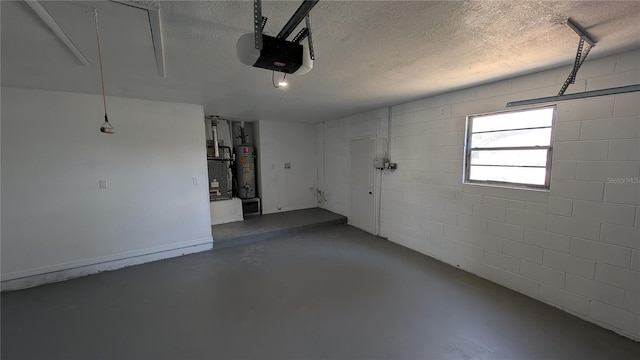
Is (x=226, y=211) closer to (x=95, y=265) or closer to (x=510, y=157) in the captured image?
(x=95, y=265)

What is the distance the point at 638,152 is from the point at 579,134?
1.26 ft

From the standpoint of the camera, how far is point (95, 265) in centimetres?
323

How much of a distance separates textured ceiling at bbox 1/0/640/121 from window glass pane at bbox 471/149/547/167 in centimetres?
84

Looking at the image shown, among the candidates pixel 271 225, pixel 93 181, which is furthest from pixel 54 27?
pixel 271 225

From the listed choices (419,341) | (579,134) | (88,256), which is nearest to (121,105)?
(88,256)

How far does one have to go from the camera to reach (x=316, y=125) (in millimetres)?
6254

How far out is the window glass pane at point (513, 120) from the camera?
247 centimetres

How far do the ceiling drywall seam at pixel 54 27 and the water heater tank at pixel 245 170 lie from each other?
3553 millimetres

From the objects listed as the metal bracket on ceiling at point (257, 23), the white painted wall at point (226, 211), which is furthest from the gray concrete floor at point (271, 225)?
Result: the metal bracket on ceiling at point (257, 23)

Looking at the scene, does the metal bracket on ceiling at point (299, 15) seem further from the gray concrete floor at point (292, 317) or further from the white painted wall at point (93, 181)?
the white painted wall at point (93, 181)

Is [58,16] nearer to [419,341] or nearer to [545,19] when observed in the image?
[545,19]

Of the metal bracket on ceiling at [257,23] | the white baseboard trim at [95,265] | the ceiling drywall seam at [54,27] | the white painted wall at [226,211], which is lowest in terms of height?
the white baseboard trim at [95,265]

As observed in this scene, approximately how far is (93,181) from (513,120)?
528 cm

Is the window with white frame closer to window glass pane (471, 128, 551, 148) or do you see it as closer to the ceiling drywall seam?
window glass pane (471, 128, 551, 148)
